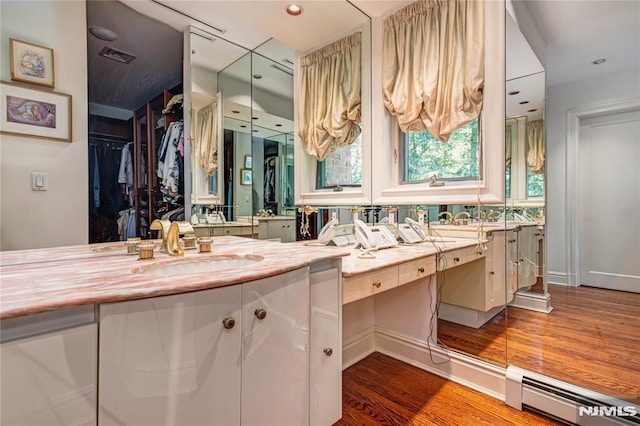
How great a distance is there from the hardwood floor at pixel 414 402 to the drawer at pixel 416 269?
0.68 m

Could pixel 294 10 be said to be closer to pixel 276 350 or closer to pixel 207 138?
pixel 207 138

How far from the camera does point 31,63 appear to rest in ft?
3.46

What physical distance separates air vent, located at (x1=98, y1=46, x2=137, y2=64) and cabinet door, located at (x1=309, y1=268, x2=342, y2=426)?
3.94 ft

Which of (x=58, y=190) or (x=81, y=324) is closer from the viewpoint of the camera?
(x=81, y=324)

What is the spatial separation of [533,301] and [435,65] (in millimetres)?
1859

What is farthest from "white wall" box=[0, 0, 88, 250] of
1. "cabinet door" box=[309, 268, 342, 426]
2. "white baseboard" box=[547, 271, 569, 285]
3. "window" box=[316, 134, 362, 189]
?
"white baseboard" box=[547, 271, 569, 285]

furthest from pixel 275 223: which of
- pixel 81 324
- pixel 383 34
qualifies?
pixel 383 34

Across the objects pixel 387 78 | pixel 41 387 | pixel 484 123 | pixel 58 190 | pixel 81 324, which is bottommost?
pixel 41 387

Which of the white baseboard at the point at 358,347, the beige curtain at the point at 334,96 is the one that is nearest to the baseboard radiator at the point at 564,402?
the white baseboard at the point at 358,347

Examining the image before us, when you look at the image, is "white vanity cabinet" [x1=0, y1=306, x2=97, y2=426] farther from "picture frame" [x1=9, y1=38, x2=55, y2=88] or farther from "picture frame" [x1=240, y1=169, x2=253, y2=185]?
"picture frame" [x1=240, y1=169, x2=253, y2=185]

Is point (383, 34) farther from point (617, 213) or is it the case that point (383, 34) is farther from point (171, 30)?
point (617, 213)

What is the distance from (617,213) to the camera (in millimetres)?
2547

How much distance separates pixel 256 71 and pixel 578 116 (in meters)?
2.77

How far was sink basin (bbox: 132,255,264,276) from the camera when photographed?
1179mm
